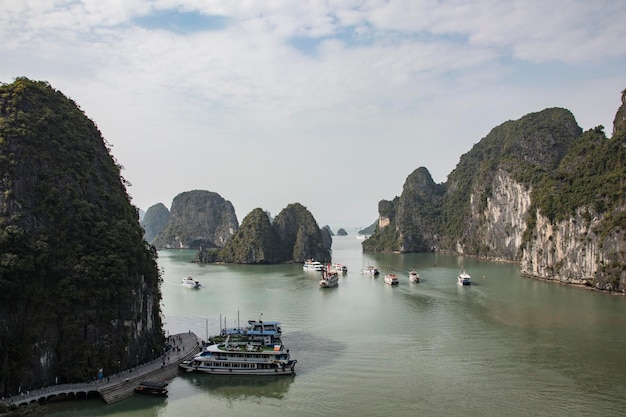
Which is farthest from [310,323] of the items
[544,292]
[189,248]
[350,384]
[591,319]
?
[189,248]

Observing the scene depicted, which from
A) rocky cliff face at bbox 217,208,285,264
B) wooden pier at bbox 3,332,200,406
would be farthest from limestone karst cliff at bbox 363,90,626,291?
wooden pier at bbox 3,332,200,406

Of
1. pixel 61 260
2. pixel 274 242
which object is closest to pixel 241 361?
pixel 61 260

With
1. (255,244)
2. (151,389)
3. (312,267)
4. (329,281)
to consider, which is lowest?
(151,389)

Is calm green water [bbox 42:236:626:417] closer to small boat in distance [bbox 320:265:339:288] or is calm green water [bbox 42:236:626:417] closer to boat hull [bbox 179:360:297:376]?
boat hull [bbox 179:360:297:376]

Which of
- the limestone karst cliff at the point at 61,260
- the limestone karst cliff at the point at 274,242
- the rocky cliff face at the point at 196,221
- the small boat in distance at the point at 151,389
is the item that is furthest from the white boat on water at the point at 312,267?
the rocky cliff face at the point at 196,221

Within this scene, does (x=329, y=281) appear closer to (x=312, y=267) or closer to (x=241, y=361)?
(x=312, y=267)

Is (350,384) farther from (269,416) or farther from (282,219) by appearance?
(282,219)

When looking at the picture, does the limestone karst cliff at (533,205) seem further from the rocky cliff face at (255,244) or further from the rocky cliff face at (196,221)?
Result: the rocky cliff face at (196,221)

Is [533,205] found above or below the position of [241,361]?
above
